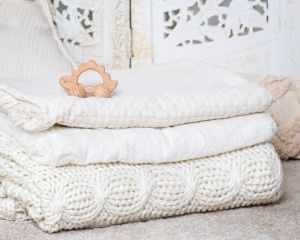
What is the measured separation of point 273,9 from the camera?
1.56 meters

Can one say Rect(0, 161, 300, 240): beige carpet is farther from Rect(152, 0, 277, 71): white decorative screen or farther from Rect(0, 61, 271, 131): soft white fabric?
Rect(152, 0, 277, 71): white decorative screen

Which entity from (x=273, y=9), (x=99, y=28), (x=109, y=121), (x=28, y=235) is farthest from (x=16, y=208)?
(x=273, y=9)

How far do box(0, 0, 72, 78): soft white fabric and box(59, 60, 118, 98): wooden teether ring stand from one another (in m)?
0.34

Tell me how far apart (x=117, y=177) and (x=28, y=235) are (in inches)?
5.7

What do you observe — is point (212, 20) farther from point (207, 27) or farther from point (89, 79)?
point (89, 79)

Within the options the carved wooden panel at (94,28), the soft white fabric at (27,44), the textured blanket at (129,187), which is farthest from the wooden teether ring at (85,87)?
the carved wooden panel at (94,28)

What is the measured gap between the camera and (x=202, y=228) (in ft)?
2.90

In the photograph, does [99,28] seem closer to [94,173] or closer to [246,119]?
[246,119]

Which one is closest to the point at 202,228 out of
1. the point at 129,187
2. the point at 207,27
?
the point at 129,187

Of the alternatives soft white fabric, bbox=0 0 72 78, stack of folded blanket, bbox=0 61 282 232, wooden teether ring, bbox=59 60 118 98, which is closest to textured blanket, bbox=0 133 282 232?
stack of folded blanket, bbox=0 61 282 232

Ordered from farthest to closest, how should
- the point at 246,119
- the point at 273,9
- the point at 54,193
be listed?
the point at 273,9, the point at 246,119, the point at 54,193

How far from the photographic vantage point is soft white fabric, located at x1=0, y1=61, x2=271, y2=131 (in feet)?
2.75

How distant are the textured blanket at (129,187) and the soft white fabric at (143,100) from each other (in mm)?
63

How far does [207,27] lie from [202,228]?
0.81m
